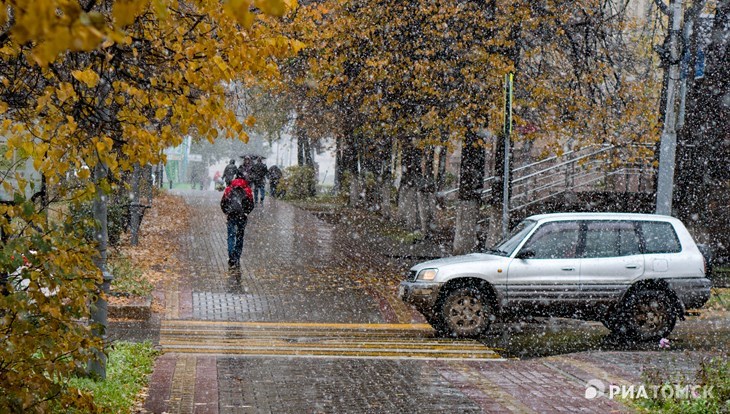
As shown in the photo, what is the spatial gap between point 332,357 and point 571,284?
3.66 m

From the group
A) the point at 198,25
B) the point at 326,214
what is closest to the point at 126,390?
the point at 198,25

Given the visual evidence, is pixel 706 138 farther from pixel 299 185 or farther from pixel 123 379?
pixel 299 185

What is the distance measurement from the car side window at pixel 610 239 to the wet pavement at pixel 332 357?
1.27 metres

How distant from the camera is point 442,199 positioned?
3253 cm

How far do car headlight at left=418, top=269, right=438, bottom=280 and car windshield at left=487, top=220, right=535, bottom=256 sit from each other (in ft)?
3.30

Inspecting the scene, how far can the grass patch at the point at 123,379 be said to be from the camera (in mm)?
7471

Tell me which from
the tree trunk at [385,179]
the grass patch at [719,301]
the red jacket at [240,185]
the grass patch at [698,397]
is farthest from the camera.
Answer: the tree trunk at [385,179]

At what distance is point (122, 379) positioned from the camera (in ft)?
27.7

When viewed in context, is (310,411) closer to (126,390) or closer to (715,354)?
(126,390)

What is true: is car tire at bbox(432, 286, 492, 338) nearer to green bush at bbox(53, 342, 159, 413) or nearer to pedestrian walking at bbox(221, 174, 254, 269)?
green bush at bbox(53, 342, 159, 413)

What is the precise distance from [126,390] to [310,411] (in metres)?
1.61

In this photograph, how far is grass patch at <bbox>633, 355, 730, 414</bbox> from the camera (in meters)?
7.41

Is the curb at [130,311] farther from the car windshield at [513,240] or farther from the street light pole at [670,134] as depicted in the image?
the street light pole at [670,134]

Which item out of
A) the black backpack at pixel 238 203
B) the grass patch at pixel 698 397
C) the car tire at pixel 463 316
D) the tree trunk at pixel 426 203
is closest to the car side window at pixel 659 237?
the car tire at pixel 463 316
